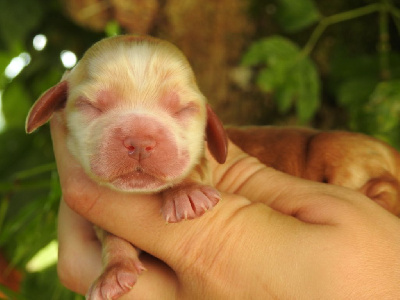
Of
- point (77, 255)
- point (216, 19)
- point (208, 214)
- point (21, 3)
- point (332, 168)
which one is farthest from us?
point (216, 19)

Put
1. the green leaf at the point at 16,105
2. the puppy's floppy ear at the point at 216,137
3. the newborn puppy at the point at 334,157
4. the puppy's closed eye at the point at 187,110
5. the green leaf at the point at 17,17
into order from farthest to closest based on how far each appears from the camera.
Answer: the green leaf at the point at 16,105 < the green leaf at the point at 17,17 < the newborn puppy at the point at 334,157 < the puppy's floppy ear at the point at 216,137 < the puppy's closed eye at the point at 187,110

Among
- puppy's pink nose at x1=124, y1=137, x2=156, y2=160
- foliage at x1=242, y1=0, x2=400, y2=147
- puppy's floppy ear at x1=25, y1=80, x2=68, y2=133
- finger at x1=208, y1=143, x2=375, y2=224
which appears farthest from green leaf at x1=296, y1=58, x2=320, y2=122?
puppy's pink nose at x1=124, y1=137, x2=156, y2=160

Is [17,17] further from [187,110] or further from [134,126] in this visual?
[134,126]

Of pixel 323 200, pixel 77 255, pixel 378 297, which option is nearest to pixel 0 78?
pixel 77 255

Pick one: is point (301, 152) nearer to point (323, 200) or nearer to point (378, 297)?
point (323, 200)

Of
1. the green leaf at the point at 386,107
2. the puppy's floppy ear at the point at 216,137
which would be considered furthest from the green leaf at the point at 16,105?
the green leaf at the point at 386,107

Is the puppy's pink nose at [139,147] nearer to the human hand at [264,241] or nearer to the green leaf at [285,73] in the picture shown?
the human hand at [264,241]

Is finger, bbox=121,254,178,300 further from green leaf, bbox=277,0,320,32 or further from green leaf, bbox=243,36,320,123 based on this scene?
green leaf, bbox=277,0,320,32
